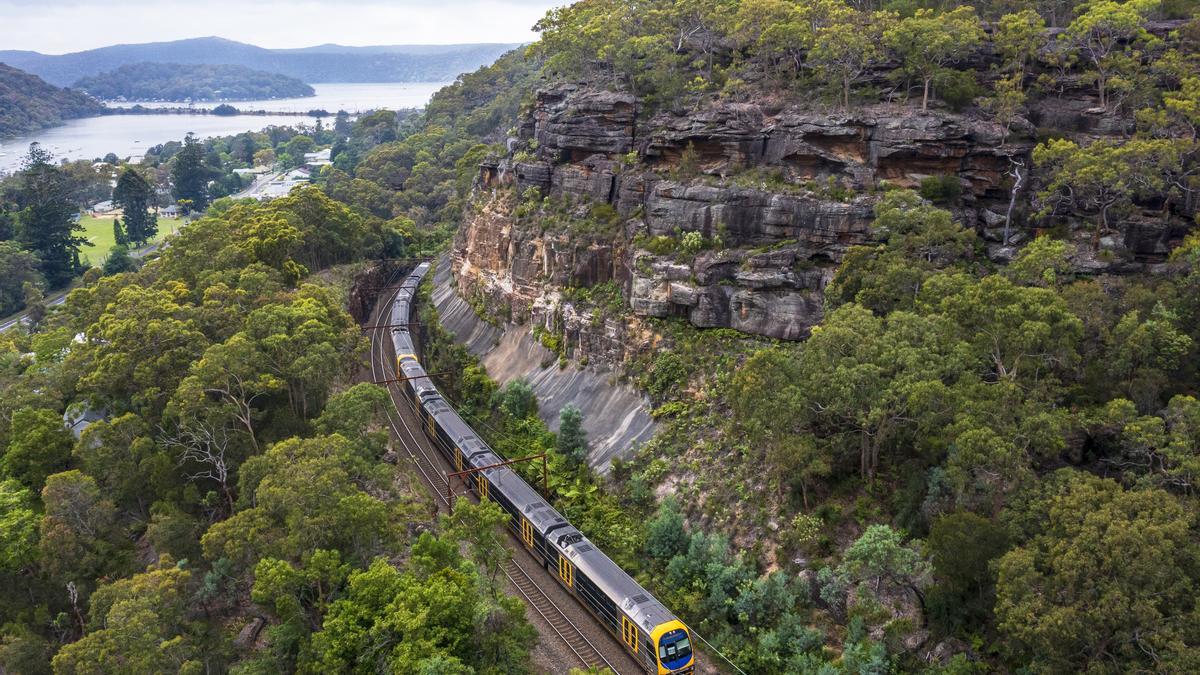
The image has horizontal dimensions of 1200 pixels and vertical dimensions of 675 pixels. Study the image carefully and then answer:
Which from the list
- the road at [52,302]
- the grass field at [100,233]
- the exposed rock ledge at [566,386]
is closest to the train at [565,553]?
the exposed rock ledge at [566,386]

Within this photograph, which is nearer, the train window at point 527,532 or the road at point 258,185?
the train window at point 527,532

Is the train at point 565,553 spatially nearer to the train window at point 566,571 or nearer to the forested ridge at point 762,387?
the train window at point 566,571

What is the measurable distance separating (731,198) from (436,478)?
2121 cm

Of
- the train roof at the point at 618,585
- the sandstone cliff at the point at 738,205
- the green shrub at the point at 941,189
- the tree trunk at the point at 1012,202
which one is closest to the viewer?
the train roof at the point at 618,585

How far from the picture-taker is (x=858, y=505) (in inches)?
1085

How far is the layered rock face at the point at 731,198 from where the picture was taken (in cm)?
3494

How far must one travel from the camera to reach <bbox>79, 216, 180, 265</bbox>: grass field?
8838 centimetres

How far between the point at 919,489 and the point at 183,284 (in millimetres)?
39351

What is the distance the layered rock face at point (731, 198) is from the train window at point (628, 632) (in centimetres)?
1575

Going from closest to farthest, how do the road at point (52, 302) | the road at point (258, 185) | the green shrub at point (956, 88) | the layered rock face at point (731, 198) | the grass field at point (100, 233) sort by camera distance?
1. the layered rock face at point (731, 198)
2. the green shrub at point (956, 88)
3. the road at point (52, 302)
4. the grass field at point (100, 233)
5. the road at point (258, 185)

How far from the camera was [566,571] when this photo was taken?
2878cm

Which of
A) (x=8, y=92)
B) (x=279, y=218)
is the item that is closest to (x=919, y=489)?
(x=279, y=218)

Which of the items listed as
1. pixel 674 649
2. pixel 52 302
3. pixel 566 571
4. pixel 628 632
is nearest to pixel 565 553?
pixel 566 571

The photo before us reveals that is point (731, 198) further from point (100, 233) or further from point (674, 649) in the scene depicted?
point (100, 233)
